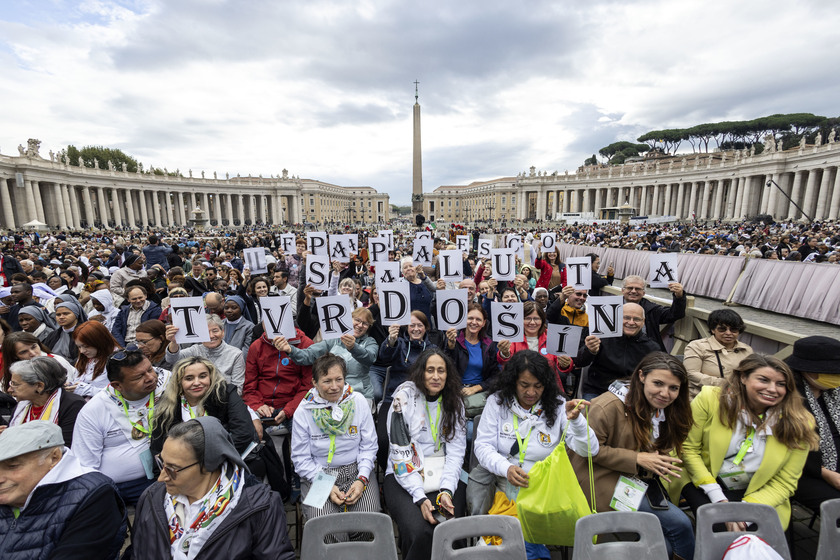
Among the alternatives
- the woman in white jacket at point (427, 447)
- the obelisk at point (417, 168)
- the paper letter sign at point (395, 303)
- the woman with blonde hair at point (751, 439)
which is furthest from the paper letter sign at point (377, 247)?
the obelisk at point (417, 168)

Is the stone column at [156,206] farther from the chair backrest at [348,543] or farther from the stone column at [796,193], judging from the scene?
the stone column at [796,193]

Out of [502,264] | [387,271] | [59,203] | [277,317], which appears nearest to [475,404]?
[277,317]

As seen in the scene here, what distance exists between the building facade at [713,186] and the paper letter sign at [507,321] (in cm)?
4470

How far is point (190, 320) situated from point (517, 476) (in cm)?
362

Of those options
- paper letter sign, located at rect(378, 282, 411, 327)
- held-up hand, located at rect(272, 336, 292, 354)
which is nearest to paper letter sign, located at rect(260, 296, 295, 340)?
held-up hand, located at rect(272, 336, 292, 354)

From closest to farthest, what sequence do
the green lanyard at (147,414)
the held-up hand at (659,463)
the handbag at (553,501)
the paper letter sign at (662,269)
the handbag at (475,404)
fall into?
1. the handbag at (553,501)
2. the held-up hand at (659,463)
3. the green lanyard at (147,414)
4. the handbag at (475,404)
5. the paper letter sign at (662,269)

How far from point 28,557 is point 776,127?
3801 inches

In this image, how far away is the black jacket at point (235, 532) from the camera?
6.66ft

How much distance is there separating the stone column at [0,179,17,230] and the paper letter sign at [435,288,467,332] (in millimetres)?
55527

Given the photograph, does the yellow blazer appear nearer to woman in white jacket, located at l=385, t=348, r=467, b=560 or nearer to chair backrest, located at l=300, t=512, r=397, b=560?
woman in white jacket, located at l=385, t=348, r=467, b=560

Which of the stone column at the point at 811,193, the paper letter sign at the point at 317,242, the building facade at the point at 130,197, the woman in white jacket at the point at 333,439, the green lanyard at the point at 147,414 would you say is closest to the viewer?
the green lanyard at the point at 147,414

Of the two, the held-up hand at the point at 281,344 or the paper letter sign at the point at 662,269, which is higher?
the paper letter sign at the point at 662,269

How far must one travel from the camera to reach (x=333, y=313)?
4.42 metres

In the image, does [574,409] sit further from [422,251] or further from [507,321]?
[422,251]
